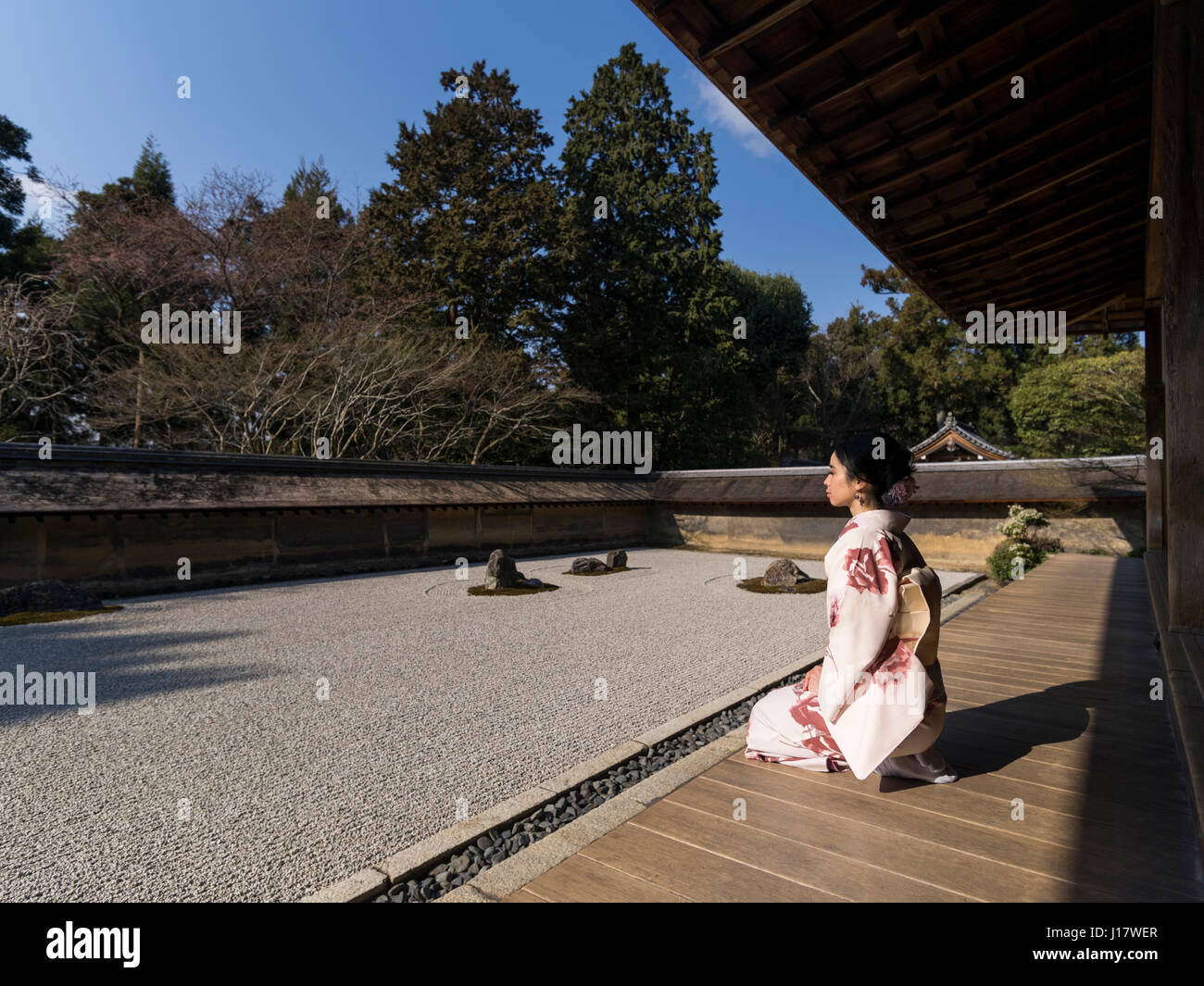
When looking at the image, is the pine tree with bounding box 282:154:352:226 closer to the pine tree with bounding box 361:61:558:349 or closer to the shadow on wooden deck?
the pine tree with bounding box 361:61:558:349

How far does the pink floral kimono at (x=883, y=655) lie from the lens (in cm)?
229

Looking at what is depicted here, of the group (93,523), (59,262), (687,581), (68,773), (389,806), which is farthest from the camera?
(59,262)

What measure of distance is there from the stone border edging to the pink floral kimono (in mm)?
718

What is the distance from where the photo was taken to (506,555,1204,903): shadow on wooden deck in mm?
1809

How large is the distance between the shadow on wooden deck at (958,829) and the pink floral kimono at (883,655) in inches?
6.8

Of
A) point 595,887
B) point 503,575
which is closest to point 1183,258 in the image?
point 595,887

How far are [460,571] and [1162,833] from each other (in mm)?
11861

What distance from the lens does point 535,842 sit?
2564 mm

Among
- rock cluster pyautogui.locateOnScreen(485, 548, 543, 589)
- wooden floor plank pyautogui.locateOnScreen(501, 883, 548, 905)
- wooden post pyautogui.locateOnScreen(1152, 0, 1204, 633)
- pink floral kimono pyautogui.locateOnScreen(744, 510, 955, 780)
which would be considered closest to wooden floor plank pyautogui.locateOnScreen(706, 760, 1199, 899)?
pink floral kimono pyautogui.locateOnScreen(744, 510, 955, 780)

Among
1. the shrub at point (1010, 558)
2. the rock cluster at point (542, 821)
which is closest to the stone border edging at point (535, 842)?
the rock cluster at point (542, 821)

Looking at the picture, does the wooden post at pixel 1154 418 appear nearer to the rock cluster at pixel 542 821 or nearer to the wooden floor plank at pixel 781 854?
the rock cluster at pixel 542 821

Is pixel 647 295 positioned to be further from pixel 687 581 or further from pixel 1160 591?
pixel 1160 591

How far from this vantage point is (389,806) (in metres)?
3.33
